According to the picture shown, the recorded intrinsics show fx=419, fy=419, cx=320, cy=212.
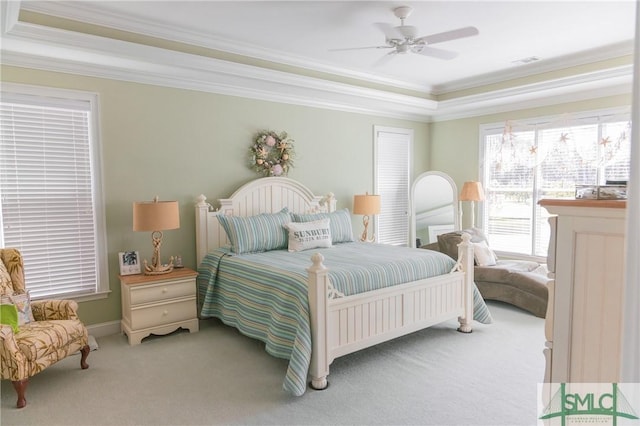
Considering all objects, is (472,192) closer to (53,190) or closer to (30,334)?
(53,190)

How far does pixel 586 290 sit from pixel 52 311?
3451 millimetres

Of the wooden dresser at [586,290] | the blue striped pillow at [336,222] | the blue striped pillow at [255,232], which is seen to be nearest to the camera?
the wooden dresser at [586,290]

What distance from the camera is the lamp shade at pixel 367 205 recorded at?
5.46m

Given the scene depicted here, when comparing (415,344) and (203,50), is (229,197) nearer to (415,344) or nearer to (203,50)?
(203,50)

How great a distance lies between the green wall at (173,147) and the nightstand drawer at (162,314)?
497 millimetres

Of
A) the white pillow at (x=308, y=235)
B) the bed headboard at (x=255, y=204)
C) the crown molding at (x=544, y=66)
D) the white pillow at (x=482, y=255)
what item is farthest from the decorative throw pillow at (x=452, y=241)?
the crown molding at (x=544, y=66)

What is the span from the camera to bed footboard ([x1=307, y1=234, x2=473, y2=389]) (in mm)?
2914

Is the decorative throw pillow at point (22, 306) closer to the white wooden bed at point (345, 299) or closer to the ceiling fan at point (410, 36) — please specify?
the white wooden bed at point (345, 299)

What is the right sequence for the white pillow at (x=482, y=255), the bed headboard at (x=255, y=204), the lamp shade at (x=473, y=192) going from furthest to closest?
the lamp shade at (x=473, y=192) → the white pillow at (x=482, y=255) → the bed headboard at (x=255, y=204)

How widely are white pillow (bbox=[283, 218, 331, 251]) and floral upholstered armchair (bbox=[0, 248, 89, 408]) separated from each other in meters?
2.01

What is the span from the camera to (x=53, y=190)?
12.2ft

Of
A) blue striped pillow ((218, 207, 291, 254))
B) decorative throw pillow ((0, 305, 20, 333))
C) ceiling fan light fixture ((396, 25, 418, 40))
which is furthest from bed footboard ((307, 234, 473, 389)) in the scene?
decorative throw pillow ((0, 305, 20, 333))

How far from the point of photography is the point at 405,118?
650cm

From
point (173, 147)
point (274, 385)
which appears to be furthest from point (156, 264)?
point (274, 385)
